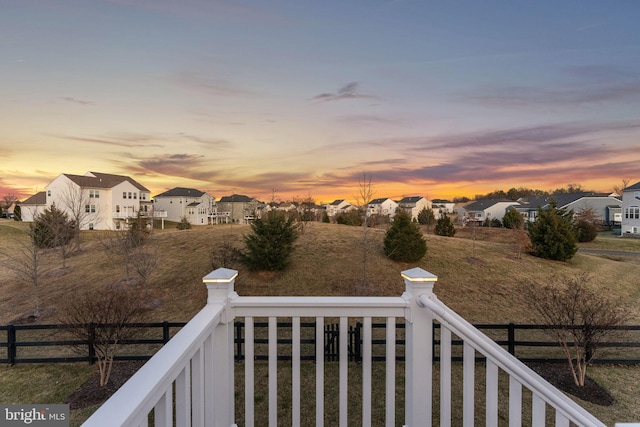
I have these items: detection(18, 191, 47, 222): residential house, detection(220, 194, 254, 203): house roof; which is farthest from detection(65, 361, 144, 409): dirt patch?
detection(220, 194, 254, 203): house roof

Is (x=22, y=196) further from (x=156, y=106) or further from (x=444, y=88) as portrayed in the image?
(x=444, y=88)

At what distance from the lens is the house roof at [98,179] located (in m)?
26.4

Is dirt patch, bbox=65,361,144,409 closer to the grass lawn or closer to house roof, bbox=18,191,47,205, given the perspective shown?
the grass lawn

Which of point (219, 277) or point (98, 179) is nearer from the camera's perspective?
point (219, 277)

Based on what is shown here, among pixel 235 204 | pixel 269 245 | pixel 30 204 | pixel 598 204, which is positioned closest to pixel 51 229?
pixel 269 245

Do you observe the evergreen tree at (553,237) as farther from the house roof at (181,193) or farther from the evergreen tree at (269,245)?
the house roof at (181,193)

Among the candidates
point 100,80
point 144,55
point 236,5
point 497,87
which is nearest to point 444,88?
point 497,87

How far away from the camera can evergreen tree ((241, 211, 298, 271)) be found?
11008 mm

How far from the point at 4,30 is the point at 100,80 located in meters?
1.91

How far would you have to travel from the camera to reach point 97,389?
16.6ft

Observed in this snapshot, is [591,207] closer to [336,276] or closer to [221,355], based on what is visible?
[336,276]

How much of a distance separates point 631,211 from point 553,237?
74.9 feet

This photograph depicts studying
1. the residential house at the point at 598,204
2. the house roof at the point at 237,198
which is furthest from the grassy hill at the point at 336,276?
the house roof at the point at 237,198

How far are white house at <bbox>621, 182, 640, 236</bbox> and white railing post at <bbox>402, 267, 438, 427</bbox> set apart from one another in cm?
3612
